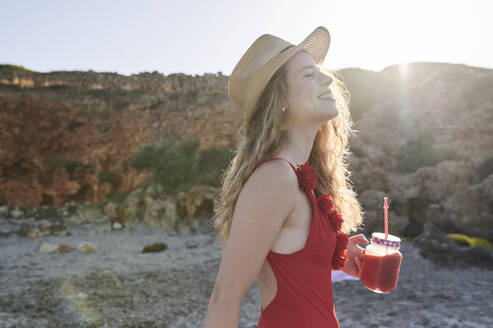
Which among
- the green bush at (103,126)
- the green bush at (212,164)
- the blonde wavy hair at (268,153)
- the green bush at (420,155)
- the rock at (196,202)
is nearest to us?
the blonde wavy hair at (268,153)

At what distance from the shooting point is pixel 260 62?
141 centimetres

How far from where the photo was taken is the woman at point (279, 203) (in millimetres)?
1071

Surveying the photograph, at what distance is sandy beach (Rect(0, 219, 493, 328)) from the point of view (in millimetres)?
4484

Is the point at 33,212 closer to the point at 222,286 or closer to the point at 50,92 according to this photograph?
the point at 50,92

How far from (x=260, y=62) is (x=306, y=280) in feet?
3.05

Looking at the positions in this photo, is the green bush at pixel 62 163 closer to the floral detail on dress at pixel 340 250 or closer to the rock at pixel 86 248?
the rock at pixel 86 248

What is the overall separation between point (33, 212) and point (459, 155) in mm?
14093

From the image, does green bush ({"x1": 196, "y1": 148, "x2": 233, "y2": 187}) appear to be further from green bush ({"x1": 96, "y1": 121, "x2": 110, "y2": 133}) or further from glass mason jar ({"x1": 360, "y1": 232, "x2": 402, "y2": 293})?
glass mason jar ({"x1": 360, "y1": 232, "x2": 402, "y2": 293})

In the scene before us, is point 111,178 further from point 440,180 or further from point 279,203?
point 279,203

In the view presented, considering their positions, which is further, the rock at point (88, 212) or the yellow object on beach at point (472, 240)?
the rock at point (88, 212)

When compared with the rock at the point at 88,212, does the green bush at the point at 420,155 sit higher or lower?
higher

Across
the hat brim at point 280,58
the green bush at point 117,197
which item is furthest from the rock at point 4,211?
the hat brim at point 280,58

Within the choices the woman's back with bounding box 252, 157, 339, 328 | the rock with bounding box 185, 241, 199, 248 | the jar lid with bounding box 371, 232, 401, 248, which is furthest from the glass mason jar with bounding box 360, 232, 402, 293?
the rock with bounding box 185, 241, 199, 248

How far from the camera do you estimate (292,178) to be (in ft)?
3.92
